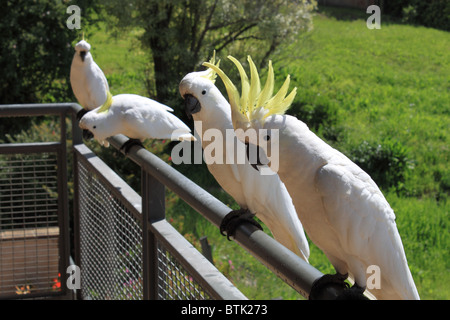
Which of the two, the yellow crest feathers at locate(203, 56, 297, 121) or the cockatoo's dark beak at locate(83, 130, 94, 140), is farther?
the cockatoo's dark beak at locate(83, 130, 94, 140)

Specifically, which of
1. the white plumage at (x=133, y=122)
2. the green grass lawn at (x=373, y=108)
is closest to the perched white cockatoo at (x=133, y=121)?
the white plumage at (x=133, y=122)

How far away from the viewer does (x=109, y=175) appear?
1701 millimetres

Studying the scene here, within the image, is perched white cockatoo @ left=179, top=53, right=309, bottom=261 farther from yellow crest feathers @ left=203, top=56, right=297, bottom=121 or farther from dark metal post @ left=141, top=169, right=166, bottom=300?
yellow crest feathers @ left=203, top=56, right=297, bottom=121

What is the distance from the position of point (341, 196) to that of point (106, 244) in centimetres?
100

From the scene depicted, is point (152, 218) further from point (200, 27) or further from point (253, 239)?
point (200, 27)

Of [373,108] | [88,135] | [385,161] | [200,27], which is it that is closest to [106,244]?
[88,135]

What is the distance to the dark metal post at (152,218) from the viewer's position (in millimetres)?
1322

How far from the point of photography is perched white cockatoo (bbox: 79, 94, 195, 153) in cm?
182

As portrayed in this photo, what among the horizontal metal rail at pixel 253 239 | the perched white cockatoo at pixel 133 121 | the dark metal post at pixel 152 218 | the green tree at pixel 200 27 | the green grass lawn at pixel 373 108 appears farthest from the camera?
the green tree at pixel 200 27

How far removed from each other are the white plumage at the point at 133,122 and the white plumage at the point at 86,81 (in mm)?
500

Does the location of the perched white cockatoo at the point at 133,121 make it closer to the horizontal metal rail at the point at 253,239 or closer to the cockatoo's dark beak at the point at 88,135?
the cockatoo's dark beak at the point at 88,135

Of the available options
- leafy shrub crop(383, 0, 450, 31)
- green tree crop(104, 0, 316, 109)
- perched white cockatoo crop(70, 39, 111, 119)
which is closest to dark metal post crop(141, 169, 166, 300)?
perched white cockatoo crop(70, 39, 111, 119)

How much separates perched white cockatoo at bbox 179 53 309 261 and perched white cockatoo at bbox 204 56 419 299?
13.2 inches

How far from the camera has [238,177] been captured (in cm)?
139
